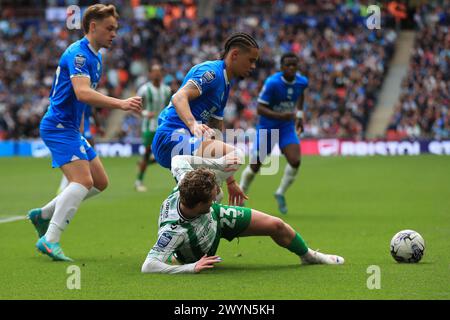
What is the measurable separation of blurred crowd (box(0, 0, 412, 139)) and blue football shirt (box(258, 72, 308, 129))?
679 inches

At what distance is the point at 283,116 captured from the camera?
13914mm

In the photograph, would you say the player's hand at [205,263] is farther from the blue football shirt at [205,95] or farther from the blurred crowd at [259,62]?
the blurred crowd at [259,62]

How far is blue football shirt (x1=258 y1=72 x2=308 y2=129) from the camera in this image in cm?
1427

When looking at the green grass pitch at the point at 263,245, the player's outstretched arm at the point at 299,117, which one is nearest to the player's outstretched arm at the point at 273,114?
the player's outstretched arm at the point at 299,117

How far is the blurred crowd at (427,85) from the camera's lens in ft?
101

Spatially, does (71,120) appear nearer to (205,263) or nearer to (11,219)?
(205,263)

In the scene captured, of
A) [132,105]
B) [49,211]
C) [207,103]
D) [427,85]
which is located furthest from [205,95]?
[427,85]

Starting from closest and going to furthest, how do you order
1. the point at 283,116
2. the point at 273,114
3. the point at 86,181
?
the point at 86,181
the point at 283,116
the point at 273,114

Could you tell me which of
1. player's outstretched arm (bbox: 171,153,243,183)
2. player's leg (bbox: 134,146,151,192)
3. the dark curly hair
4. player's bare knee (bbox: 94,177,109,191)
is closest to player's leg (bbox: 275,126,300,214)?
player's leg (bbox: 134,146,151,192)

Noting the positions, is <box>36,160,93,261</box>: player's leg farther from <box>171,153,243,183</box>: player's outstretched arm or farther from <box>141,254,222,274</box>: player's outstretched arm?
<box>141,254,222,274</box>: player's outstretched arm

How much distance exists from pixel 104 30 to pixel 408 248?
12.2ft
